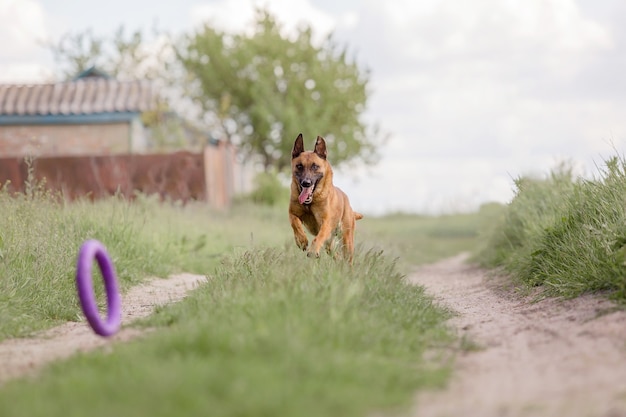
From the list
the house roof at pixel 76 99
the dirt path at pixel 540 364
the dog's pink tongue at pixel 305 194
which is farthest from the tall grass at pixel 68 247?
the house roof at pixel 76 99

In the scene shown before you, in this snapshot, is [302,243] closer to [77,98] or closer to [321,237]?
[321,237]

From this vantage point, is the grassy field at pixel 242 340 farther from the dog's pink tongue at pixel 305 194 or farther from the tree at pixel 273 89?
the tree at pixel 273 89

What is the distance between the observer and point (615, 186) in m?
7.80

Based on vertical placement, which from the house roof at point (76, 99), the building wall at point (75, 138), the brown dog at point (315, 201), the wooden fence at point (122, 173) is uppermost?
the house roof at point (76, 99)

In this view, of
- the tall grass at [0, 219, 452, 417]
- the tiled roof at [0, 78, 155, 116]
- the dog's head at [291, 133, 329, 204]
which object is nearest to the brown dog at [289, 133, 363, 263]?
the dog's head at [291, 133, 329, 204]

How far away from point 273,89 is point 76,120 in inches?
389

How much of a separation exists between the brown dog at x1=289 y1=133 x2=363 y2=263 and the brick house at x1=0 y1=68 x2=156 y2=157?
1327 centimetres

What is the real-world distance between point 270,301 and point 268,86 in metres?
23.7

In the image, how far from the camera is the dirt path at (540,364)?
3881 millimetres

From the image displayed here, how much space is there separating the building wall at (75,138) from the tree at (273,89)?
7696mm

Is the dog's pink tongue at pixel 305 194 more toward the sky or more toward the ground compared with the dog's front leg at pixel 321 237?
more toward the sky

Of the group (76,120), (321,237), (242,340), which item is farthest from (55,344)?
(76,120)

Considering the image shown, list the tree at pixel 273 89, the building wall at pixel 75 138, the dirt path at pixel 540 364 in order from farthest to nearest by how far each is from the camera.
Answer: the tree at pixel 273 89 → the building wall at pixel 75 138 → the dirt path at pixel 540 364

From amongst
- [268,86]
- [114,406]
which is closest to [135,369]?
[114,406]
